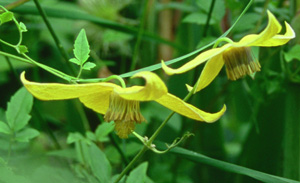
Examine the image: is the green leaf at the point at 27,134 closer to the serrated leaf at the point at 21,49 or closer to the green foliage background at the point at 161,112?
the green foliage background at the point at 161,112

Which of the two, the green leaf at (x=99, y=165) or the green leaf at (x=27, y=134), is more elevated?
the green leaf at (x=27, y=134)

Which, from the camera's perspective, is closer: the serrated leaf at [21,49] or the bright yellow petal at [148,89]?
the bright yellow petal at [148,89]

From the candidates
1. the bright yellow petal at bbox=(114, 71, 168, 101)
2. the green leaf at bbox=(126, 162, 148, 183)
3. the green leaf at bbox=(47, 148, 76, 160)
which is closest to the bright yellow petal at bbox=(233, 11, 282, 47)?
the bright yellow petal at bbox=(114, 71, 168, 101)

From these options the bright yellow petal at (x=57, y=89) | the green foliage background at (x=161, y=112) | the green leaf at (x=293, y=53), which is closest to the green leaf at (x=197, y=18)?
the green foliage background at (x=161, y=112)

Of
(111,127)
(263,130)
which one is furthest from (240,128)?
(111,127)

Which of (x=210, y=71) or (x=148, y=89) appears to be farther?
(x=210, y=71)

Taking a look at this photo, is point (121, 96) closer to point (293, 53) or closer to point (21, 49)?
point (21, 49)

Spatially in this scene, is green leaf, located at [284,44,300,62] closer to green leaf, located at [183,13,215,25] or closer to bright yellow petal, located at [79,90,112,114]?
green leaf, located at [183,13,215,25]

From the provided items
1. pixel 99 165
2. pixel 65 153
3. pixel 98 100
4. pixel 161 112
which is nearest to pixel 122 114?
pixel 98 100

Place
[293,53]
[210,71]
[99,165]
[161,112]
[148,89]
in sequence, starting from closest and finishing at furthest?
1. [148,89]
2. [210,71]
3. [99,165]
4. [293,53]
5. [161,112]
